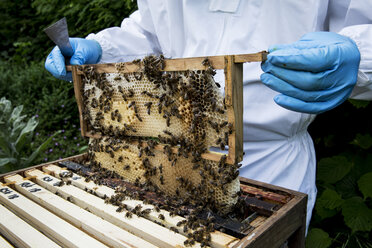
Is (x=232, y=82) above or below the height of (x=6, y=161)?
above

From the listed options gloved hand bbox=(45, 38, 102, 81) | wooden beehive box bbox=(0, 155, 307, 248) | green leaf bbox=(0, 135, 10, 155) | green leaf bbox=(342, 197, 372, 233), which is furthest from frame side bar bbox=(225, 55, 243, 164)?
green leaf bbox=(0, 135, 10, 155)

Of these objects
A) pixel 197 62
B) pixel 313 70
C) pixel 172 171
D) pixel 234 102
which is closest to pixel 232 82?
pixel 234 102

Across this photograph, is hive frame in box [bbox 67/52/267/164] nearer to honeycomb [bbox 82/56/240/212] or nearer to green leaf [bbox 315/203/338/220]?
honeycomb [bbox 82/56/240/212]

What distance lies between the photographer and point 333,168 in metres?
3.06

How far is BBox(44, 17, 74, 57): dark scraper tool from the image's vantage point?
222 centimetres

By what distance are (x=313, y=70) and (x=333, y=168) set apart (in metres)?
1.77

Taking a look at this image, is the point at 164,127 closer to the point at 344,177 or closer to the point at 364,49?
the point at 364,49

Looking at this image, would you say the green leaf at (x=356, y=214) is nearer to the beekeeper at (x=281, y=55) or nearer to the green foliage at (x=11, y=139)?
the beekeeper at (x=281, y=55)

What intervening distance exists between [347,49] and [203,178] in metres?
1.08

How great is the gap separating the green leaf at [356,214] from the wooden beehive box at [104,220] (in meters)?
1.35

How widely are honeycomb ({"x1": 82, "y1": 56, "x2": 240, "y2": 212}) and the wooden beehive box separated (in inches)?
8.3

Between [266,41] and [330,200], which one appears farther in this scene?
[330,200]

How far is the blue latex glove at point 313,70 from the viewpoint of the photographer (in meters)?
1.60

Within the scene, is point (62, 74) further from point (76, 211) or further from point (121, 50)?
point (76, 211)
